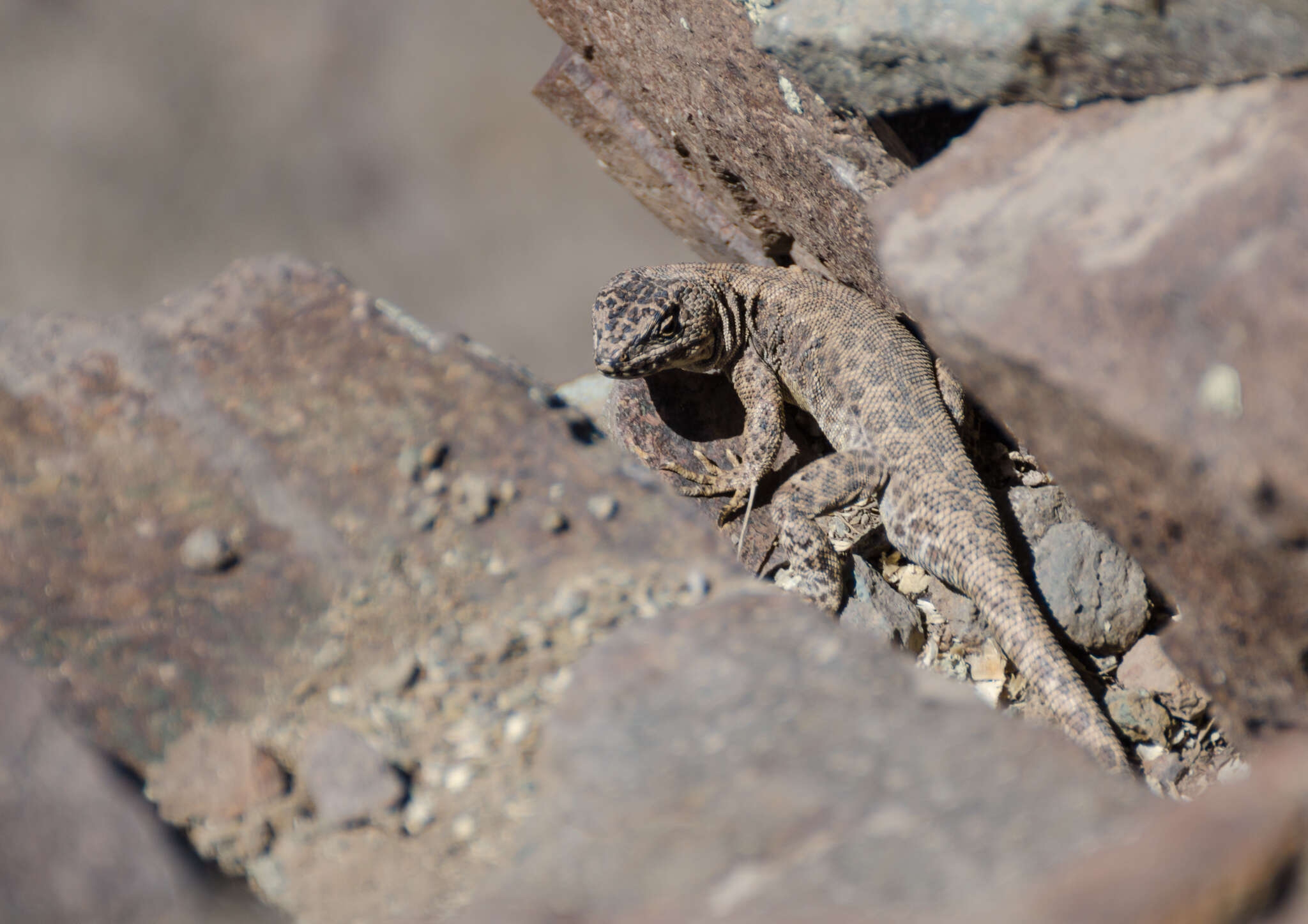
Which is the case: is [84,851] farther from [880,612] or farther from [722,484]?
[722,484]

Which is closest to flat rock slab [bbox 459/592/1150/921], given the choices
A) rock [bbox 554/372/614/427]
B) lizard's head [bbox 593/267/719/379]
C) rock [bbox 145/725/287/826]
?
rock [bbox 145/725/287/826]

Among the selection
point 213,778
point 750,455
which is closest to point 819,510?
point 750,455

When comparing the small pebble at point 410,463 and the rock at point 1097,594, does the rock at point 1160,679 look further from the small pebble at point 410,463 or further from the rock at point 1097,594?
the small pebble at point 410,463

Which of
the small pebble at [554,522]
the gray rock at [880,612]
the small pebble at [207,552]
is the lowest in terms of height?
the gray rock at [880,612]

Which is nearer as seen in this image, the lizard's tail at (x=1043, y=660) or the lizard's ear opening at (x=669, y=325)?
the lizard's tail at (x=1043, y=660)

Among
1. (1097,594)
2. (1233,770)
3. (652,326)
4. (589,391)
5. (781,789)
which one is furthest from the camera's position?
(589,391)

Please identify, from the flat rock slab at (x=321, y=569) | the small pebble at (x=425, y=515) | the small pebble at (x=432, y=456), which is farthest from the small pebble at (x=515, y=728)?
the small pebble at (x=432, y=456)

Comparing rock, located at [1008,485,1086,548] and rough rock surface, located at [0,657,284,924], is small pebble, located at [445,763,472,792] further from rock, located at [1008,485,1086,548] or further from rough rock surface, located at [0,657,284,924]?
rock, located at [1008,485,1086,548]
